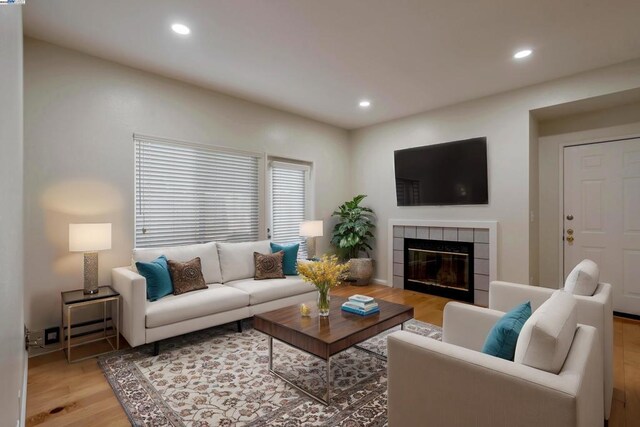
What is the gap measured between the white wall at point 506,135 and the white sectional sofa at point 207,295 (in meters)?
2.57

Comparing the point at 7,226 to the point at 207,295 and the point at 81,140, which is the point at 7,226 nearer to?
the point at 207,295

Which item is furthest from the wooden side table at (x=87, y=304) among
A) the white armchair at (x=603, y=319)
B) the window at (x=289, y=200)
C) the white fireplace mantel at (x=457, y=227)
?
the white fireplace mantel at (x=457, y=227)

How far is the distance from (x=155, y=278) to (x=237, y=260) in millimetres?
1030

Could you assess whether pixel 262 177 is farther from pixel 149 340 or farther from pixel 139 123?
pixel 149 340

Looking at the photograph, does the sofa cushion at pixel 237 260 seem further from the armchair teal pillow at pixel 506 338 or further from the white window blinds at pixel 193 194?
the armchair teal pillow at pixel 506 338

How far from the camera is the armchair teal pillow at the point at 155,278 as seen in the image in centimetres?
297

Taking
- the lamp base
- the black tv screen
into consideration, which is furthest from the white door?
the lamp base

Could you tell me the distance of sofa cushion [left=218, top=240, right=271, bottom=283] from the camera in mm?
3776

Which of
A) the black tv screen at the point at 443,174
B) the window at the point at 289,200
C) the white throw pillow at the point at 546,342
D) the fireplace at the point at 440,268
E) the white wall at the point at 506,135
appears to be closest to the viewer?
the white throw pillow at the point at 546,342

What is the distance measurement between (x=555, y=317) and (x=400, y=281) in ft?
13.3

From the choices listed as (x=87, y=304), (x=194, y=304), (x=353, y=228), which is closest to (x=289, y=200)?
(x=353, y=228)

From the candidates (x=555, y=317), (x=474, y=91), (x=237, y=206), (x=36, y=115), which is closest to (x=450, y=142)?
(x=474, y=91)

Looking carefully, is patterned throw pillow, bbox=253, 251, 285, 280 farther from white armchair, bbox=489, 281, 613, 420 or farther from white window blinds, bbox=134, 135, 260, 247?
white armchair, bbox=489, 281, 613, 420

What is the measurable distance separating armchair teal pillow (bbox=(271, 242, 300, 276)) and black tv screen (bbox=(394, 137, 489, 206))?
2104 millimetres
